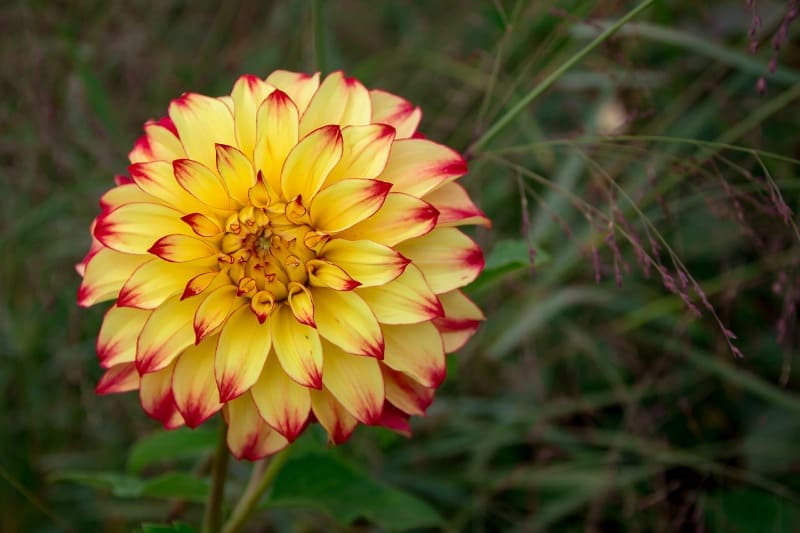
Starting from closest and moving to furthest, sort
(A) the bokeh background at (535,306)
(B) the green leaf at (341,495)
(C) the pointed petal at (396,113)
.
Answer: (C) the pointed petal at (396,113)
(B) the green leaf at (341,495)
(A) the bokeh background at (535,306)

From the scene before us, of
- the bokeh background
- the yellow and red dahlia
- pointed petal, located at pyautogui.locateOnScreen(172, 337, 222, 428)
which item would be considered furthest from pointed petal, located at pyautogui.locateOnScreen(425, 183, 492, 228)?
the bokeh background

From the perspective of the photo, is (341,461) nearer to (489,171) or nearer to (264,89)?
(264,89)

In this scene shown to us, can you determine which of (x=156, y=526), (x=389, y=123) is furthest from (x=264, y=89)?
(x=156, y=526)

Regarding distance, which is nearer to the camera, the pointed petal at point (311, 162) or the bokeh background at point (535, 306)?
the pointed petal at point (311, 162)

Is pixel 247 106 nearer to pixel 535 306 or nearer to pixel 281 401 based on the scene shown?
pixel 281 401

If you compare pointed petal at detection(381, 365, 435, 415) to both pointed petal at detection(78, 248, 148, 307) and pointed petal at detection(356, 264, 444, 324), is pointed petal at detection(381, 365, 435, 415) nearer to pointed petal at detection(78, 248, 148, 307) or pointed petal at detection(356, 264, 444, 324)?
pointed petal at detection(356, 264, 444, 324)

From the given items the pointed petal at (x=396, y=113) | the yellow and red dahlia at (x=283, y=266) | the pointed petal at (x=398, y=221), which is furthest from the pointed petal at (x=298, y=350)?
the pointed petal at (x=396, y=113)

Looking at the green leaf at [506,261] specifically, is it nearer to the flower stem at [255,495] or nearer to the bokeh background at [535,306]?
the flower stem at [255,495]
